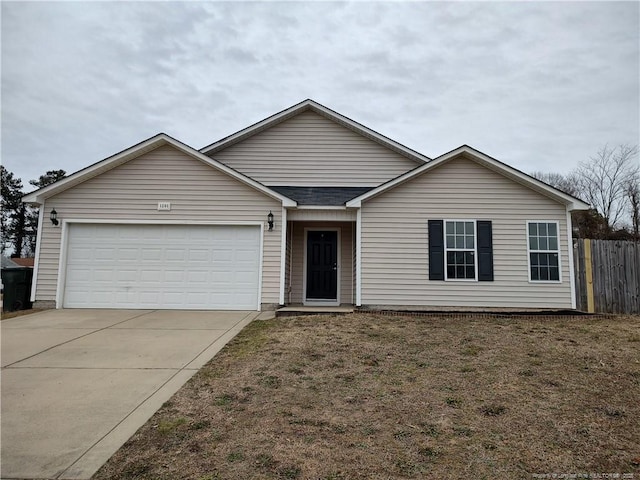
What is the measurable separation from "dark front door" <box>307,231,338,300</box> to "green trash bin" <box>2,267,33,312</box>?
748 cm

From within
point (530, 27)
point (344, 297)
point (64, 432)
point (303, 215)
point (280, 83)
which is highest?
point (280, 83)

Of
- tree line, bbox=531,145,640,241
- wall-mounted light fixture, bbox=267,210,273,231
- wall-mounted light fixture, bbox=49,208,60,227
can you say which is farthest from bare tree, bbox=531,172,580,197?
wall-mounted light fixture, bbox=49,208,60,227

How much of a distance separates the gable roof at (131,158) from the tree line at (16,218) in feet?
100

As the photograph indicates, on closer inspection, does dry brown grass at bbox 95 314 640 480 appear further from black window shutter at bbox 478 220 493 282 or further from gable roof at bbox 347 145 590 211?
gable roof at bbox 347 145 590 211

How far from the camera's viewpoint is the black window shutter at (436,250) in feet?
31.6

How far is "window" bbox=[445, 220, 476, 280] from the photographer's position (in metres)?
9.62

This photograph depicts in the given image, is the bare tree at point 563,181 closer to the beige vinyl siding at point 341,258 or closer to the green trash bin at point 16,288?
the beige vinyl siding at point 341,258

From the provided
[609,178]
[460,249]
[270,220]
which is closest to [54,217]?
[270,220]

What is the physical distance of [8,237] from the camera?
35.0 m

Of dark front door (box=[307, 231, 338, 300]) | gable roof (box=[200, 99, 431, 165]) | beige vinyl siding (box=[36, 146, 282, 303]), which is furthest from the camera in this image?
gable roof (box=[200, 99, 431, 165])

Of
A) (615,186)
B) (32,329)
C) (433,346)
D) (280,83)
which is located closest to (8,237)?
(280,83)

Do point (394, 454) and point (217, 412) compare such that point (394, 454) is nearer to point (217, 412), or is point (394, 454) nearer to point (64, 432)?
point (217, 412)

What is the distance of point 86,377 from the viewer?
469 centimetres

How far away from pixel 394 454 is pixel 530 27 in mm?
13794
